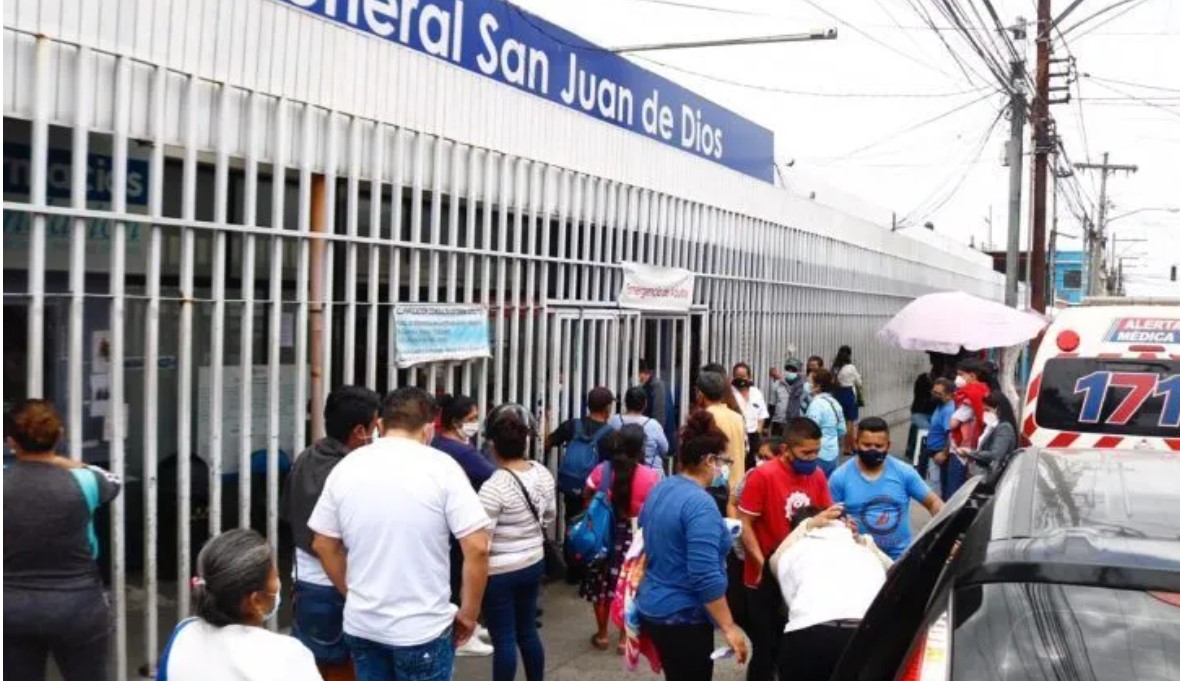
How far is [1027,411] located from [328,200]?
19.6ft

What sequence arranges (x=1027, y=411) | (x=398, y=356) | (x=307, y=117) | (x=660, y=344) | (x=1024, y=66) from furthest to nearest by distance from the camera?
(x=1024, y=66) → (x=660, y=344) → (x=1027, y=411) → (x=398, y=356) → (x=307, y=117)

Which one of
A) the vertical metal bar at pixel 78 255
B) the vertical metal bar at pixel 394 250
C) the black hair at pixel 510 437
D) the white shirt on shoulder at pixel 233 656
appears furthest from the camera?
the vertical metal bar at pixel 394 250

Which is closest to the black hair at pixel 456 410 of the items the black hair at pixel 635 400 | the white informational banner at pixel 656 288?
the black hair at pixel 635 400

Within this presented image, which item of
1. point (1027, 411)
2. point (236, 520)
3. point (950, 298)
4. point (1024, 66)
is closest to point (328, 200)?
point (236, 520)

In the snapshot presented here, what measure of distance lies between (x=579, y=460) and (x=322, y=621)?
121 inches

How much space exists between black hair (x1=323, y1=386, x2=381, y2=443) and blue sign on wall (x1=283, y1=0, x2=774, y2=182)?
3213 millimetres

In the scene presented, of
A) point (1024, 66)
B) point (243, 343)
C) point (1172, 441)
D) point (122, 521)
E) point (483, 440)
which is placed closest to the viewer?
point (122, 521)

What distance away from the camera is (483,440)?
7758mm

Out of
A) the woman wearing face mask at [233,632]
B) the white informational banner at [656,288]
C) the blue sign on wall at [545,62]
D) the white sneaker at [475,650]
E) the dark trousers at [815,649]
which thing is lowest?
the white sneaker at [475,650]

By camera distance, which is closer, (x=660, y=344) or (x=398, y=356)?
(x=398, y=356)

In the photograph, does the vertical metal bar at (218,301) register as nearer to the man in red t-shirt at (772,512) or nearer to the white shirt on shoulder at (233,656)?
the man in red t-shirt at (772,512)

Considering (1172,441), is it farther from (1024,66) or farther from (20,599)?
(1024,66)

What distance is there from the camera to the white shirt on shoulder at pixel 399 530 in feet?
13.1

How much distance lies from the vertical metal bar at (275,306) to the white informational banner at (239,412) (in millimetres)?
65
